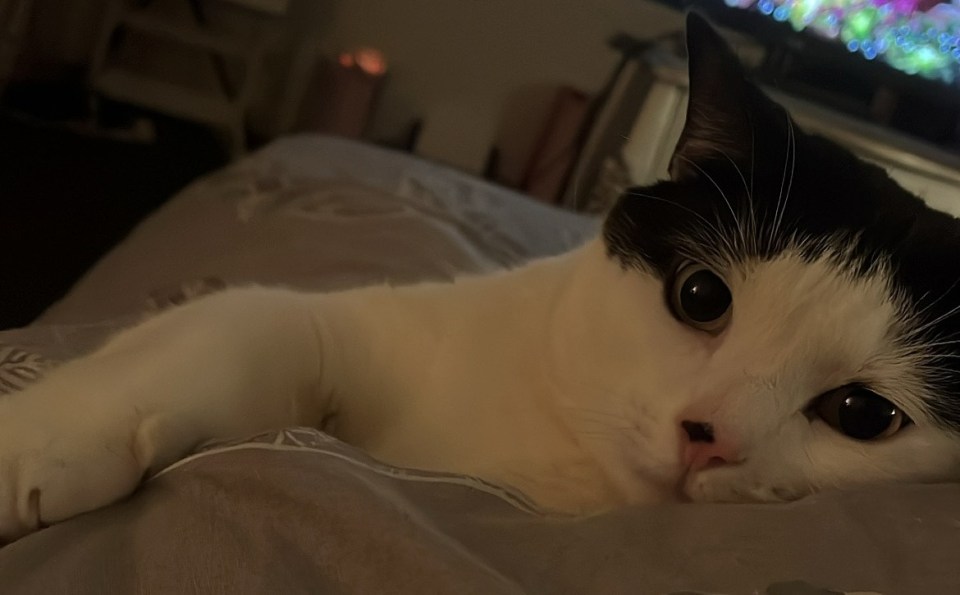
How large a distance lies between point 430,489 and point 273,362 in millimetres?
247

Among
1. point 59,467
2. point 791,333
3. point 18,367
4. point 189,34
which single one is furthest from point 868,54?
point 59,467

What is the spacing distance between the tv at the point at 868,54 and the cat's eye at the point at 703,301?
2305 millimetres

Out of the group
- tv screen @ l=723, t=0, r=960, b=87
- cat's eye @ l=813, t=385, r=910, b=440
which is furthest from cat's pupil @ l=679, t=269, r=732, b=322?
tv screen @ l=723, t=0, r=960, b=87

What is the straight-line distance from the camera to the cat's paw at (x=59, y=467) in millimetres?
597

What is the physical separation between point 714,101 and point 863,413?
0.34 meters

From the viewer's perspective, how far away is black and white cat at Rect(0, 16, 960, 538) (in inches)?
27.2

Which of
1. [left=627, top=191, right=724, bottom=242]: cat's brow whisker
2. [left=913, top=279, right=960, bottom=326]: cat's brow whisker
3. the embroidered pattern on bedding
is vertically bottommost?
the embroidered pattern on bedding

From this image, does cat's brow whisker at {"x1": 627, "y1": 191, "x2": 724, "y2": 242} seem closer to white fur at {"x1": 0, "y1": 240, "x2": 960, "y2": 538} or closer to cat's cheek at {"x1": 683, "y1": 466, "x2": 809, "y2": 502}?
white fur at {"x1": 0, "y1": 240, "x2": 960, "y2": 538}

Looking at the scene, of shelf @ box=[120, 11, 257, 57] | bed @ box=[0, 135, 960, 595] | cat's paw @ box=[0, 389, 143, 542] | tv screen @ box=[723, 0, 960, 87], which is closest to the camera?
bed @ box=[0, 135, 960, 595]

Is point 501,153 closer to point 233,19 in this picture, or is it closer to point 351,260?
point 233,19

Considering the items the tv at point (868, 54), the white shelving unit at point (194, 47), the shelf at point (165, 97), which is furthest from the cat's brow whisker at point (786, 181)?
the shelf at point (165, 97)

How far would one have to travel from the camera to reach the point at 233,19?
11.1ft

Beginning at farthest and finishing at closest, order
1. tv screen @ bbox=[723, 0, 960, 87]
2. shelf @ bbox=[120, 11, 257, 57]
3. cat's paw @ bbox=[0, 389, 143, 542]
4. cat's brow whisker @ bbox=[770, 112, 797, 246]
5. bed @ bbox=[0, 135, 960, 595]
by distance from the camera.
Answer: shelf @ bbox=[120, 11, 257, 57], tv screen @ bbox=[723, 0, 960, 87], cat's brow whisker @ bbox=[770, 112, 797, 246], cat's paw @ bbox=[0, 389, 143, 542], bed @ bbox=[0, 135, 960, 595]

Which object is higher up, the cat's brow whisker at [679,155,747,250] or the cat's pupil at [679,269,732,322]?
the cat's brow whisker at [679,155,747,250]
